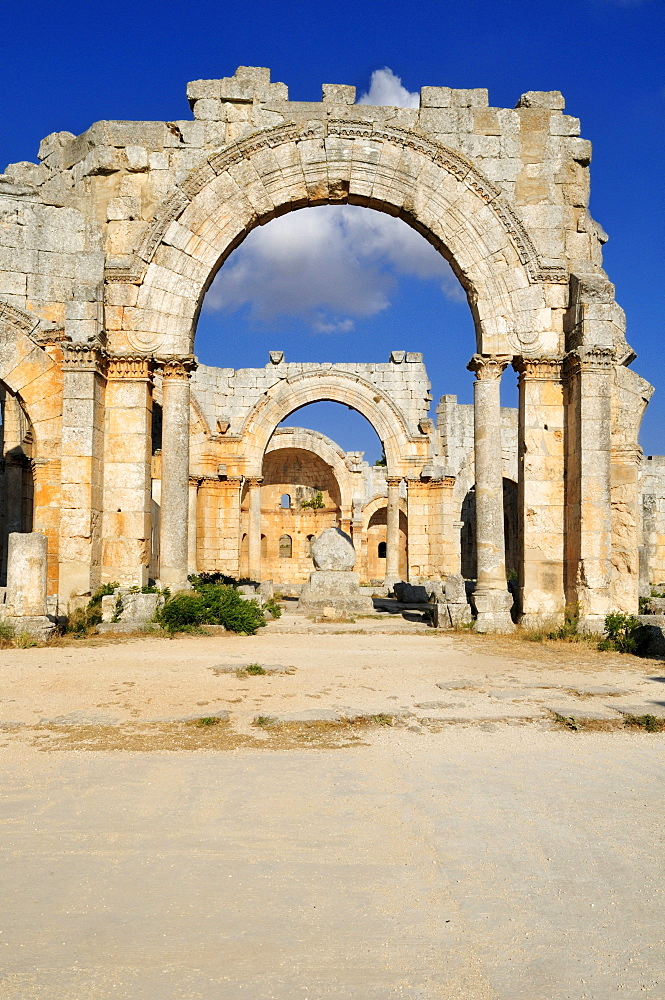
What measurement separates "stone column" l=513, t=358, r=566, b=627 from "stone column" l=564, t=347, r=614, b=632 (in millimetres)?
544

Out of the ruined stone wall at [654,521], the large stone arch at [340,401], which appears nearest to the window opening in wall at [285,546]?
the large stone arch at [340,401]

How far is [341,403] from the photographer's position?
890 inches

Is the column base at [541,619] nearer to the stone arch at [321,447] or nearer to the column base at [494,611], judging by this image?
the column base at [494,611]

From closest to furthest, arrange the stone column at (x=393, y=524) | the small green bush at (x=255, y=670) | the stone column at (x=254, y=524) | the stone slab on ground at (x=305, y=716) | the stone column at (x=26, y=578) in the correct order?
the stone slab on ground at (x=305, y=716) < the small green bush at (x=255, y=670) < the stone column at (x=26, y=578) < the stone column at (x=393, y=524) < the stone column at (x=254, y=524)

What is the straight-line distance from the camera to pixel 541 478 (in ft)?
34.9

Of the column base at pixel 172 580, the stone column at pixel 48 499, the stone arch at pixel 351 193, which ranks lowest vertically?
the column base at pixel 172 580

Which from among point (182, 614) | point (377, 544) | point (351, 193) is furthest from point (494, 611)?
point (377, 544)

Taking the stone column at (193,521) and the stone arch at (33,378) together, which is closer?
the stone arch at (33,378)

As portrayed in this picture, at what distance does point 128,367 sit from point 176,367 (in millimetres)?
735

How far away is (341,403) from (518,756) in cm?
1911

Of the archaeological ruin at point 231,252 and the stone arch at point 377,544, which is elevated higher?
the archaeological ruin at point 231,252

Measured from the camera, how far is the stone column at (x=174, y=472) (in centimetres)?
1068

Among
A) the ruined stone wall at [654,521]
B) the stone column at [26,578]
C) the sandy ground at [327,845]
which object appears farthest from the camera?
the ruined stone wall at [654,521]

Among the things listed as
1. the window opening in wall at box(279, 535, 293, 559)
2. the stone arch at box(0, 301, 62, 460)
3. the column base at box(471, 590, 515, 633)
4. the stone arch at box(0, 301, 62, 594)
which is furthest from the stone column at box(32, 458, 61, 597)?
the window opening in wall at box(279, 535, 293, 559)
